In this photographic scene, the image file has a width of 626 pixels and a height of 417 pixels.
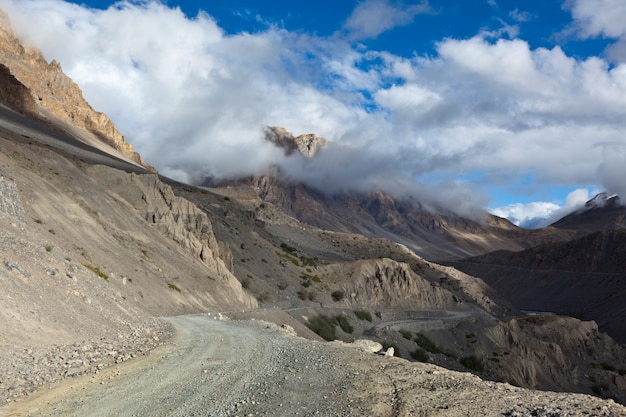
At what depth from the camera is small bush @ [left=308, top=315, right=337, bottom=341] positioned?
48.0m

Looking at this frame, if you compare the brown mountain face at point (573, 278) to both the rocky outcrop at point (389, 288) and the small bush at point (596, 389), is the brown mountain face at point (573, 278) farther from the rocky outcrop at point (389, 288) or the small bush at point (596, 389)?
the small bush at point (596, 389)

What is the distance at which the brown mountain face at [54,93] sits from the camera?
461 ft

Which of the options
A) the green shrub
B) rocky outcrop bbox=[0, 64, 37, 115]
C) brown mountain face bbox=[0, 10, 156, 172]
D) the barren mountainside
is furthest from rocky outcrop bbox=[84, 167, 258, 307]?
brown mountain face bbox=[0, 10, 156, 172]

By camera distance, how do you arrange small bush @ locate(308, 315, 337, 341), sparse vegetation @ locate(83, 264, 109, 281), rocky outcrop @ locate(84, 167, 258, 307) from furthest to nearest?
small bush @ locate(308, 315, 337, 341), rocky outcrop @ locate(84, 167, 258, 307), sparse vegetation @ locate(83, 264, 109, 281)

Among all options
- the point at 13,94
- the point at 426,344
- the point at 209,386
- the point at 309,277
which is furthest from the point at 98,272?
the point at 13,94

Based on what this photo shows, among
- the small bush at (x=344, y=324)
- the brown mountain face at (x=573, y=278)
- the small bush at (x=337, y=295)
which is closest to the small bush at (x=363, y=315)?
the small bush at (x=337, y=295)

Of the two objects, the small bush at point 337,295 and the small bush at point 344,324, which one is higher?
the small bush at point 337,295

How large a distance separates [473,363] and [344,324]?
15.9m

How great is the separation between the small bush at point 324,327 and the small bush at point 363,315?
27.9 feet

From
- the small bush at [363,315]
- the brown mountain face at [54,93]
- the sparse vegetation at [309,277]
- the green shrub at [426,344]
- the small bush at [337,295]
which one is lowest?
the green shrub at [426,344]

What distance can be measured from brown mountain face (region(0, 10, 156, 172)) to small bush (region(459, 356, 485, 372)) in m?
111

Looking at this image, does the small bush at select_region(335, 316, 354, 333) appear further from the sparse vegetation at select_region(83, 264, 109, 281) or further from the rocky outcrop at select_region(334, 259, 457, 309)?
the sparse vegetation at select_region(83, 264, 109, 281)

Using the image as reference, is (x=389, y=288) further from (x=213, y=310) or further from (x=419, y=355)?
(x=213, y=310)

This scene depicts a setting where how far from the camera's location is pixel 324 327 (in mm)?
49938
